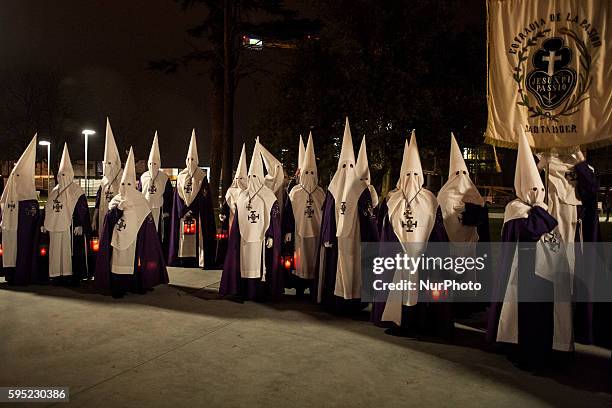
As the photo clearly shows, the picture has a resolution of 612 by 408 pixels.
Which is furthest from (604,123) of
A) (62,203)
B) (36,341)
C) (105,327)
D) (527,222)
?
(62,203)

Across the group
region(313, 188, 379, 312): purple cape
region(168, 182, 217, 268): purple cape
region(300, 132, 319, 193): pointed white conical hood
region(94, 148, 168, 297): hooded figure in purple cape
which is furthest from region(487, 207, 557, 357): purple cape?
region(168, 182, 217, 268): purple cape

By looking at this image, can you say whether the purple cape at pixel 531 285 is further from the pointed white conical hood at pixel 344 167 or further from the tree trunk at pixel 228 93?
the tree trunk at pixel 228 93

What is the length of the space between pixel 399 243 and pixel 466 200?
1.22 meters

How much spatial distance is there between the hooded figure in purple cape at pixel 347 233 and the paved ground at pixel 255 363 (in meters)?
0.35

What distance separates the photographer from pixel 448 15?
→ 17781 mm

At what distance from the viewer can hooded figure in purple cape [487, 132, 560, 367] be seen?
519cm

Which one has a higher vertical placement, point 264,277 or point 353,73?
point 353,73

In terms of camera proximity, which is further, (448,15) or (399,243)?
(448,15)

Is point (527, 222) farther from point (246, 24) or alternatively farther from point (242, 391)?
point (246, 24)

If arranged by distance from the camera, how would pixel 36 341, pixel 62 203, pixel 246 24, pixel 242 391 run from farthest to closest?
1. pixel 246 24
2. pixel 62 203
3. pixel 36 341
4. pixel 242 391

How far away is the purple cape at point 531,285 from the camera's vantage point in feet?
17.0

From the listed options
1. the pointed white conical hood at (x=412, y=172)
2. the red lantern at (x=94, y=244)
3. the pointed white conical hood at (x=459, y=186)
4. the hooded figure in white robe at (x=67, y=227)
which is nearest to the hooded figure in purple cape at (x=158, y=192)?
the red lantern at (x=94, y=244)

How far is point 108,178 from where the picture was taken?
9258mm

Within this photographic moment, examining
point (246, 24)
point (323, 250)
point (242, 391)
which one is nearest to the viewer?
point (242, 391)
